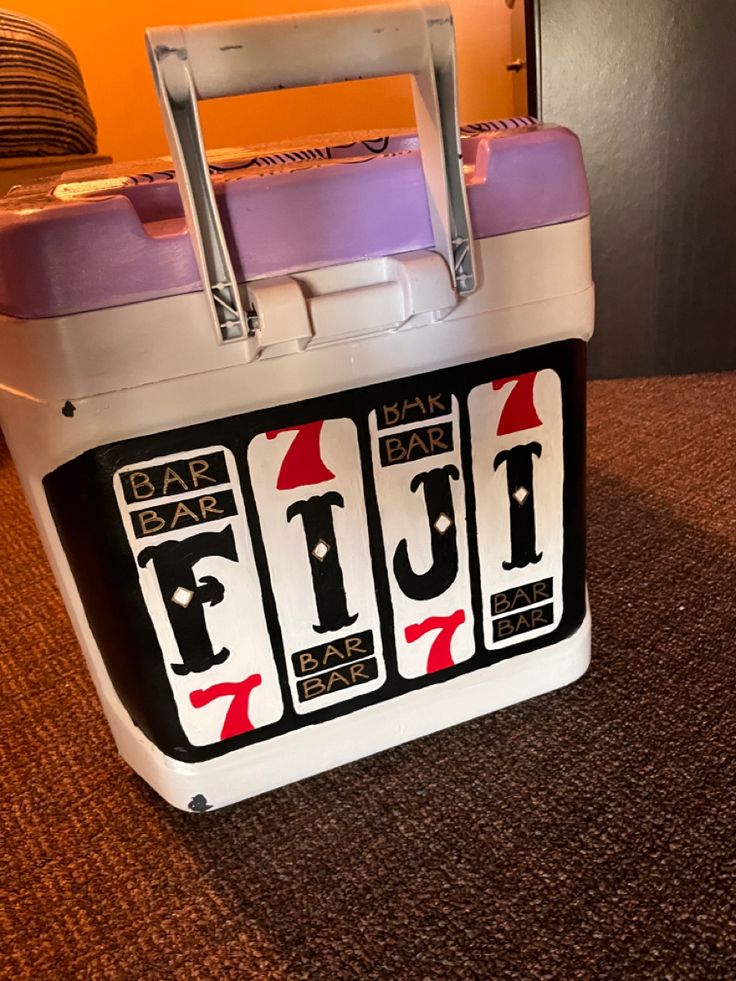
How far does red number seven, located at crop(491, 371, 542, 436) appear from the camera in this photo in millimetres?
504

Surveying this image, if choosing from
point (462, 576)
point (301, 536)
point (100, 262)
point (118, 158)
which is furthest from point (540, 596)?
point (118, 158)

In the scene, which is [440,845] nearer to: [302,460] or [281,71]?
[302,460]

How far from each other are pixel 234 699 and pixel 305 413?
0.19 metres

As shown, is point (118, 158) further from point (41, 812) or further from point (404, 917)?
point (404, 917)

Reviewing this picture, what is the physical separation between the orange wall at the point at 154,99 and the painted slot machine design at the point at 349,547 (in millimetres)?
1305

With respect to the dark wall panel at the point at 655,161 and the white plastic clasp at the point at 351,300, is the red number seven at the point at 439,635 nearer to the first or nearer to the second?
the white plastic clasp at the point at 351,300

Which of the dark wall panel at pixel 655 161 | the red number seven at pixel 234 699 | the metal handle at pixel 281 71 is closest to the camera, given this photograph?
the metal handle at pixel 281 71

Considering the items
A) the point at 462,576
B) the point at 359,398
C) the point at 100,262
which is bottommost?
the point at 462,576

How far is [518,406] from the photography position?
510 millimetres

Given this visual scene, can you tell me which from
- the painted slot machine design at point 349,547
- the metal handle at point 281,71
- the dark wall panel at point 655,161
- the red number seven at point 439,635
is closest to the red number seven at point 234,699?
the painted slot machine design at point 349,547

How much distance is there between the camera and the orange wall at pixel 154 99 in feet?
5.58

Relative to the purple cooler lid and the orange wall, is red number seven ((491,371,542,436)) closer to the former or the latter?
the purple cooler lid

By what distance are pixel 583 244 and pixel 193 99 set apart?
0.80 ft

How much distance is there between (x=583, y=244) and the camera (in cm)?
49
